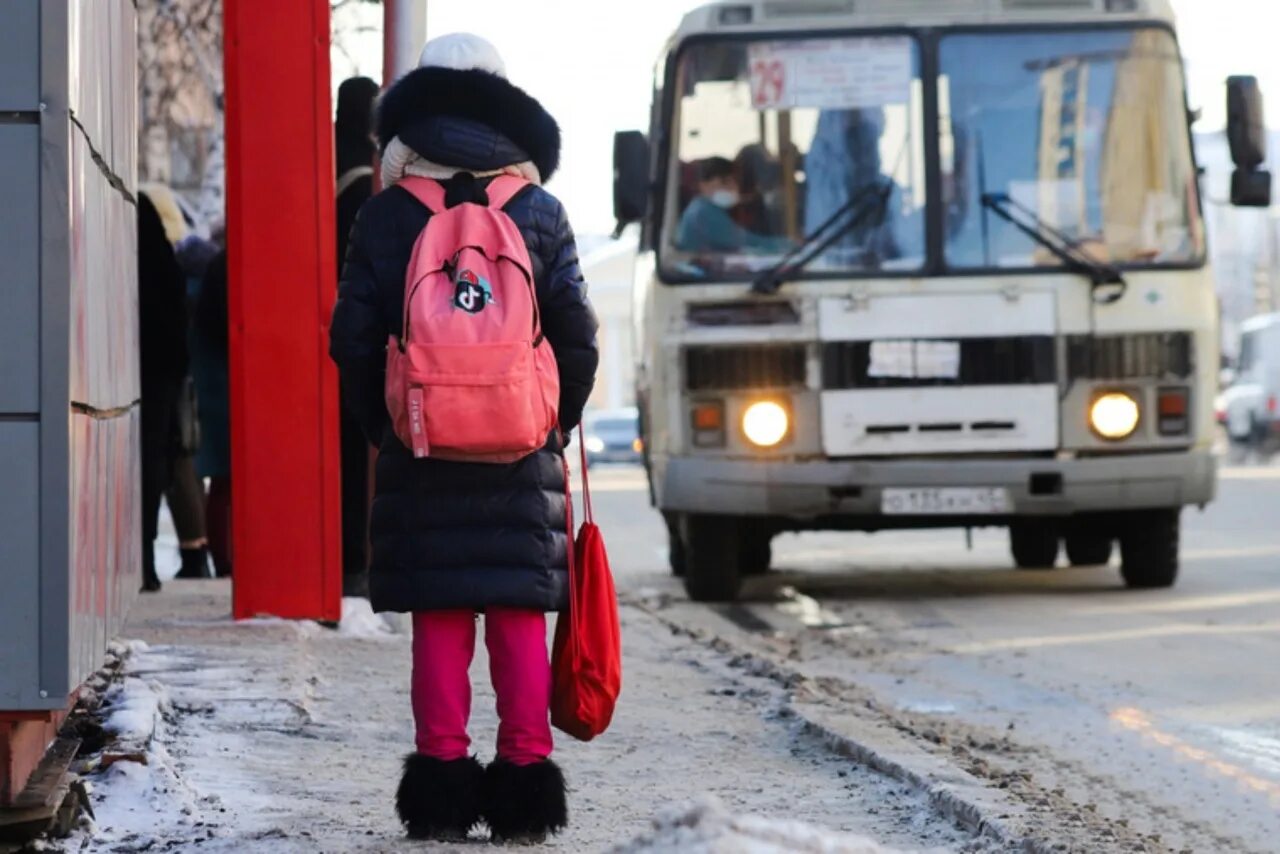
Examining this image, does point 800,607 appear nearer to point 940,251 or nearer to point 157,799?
point 940,251

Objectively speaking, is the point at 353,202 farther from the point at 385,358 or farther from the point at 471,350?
the point at 471,350

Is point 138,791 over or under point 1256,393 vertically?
under

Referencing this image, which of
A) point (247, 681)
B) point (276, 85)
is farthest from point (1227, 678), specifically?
point (276, 85)

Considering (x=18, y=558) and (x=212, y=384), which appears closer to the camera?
(x=18, y=558)

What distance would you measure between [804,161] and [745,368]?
3.58 ft

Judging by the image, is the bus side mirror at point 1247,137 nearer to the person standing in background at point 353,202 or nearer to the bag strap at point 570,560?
the person standing in background at point 353,202

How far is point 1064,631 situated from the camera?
37.0ft

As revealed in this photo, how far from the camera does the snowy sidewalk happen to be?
5516mm

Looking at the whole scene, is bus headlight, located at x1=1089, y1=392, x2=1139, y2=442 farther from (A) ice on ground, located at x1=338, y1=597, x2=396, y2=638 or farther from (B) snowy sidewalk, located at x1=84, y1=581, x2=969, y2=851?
(A) ice on ground, located at x1=338, y1=597, x2=396, y2=638

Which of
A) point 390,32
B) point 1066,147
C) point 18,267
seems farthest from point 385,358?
point 1066,147

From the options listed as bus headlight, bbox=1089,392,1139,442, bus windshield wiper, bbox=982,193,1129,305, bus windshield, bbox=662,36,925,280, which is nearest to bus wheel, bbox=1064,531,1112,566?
bus headlight, bbox=1089,392,1139,442

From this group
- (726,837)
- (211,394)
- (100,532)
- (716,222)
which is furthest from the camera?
(716,222)

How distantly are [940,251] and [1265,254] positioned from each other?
83931mm

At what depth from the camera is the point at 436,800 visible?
5512mm
